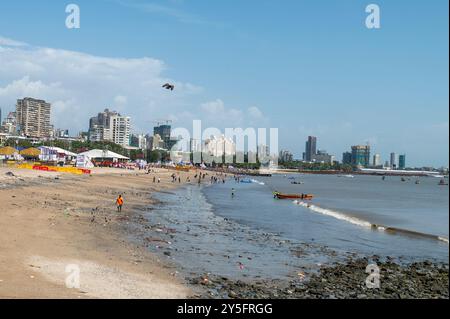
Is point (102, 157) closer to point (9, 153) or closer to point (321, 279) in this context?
point (9, 153)

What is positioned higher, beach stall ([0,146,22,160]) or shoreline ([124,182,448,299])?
beach stall ([0,146,22,160])

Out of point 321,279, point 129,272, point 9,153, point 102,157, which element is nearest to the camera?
point 129,272

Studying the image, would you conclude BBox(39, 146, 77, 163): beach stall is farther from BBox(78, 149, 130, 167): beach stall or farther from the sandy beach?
the sandy beach

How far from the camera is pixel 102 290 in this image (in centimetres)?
1190

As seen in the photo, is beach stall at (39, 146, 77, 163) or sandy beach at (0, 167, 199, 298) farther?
beach stall at (39, 146, 77, 163)

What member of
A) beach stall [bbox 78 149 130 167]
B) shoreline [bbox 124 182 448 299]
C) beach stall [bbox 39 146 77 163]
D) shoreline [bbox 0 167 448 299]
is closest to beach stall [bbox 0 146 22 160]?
beach stall [bbox 39 146 77 163]

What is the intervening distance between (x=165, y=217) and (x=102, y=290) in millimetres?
20103

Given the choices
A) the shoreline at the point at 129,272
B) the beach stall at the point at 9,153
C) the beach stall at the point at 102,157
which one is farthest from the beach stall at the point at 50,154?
the shoreline at the point at 129,272

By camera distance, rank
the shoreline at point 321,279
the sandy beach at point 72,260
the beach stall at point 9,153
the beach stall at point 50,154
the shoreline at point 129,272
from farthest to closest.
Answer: the beach stall at point 50,154 < the beach stall at point 9,153 < the shoreline at point 321,279 < the shoreline at point 129,272 < the sandy beach at point 72,260

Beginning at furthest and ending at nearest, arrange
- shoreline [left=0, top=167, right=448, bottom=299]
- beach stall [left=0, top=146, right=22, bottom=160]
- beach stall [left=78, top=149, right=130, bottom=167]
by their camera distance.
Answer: beach stall [left=78, top=149, right=130, bottom=167] → beach stall [left=0, top=146, right=22, bottom=160] → shoreline [left=0, top=167, right=448, bottom=299]

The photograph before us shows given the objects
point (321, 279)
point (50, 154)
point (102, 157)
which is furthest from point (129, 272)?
point (102, 157)

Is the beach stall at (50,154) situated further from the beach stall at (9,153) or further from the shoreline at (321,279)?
the shoreline at (321,279)
